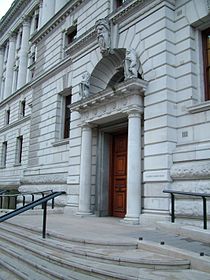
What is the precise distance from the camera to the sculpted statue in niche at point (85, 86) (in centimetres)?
1206

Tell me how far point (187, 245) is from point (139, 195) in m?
3.62

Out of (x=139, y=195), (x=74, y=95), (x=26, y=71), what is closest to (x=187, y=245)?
(x=139, y=195)

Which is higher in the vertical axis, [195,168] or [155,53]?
[155,53]

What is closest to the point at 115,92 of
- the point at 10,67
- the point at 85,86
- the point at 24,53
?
the point at 85,86

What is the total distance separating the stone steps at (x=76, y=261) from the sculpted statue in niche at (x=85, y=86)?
21.7 ft

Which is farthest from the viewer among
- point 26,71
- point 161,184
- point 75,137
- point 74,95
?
point 26,71

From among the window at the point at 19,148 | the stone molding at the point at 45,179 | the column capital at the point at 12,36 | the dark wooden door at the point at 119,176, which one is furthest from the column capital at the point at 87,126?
the column capital at the point at 12,36

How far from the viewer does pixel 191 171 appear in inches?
314

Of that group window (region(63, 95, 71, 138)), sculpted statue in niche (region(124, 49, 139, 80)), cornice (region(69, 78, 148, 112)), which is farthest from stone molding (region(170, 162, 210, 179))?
window (region(63, 95, 71, 138))

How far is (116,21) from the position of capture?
11.4 metres

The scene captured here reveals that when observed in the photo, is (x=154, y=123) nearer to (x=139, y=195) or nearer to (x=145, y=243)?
(x=139, y=195)

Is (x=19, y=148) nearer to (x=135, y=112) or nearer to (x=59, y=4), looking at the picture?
(x=59, y=4)

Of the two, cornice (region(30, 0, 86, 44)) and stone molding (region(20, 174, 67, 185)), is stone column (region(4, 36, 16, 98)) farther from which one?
stone molding (region(20, 174, 67, 185))

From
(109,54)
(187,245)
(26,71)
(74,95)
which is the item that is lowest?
(187,245)
